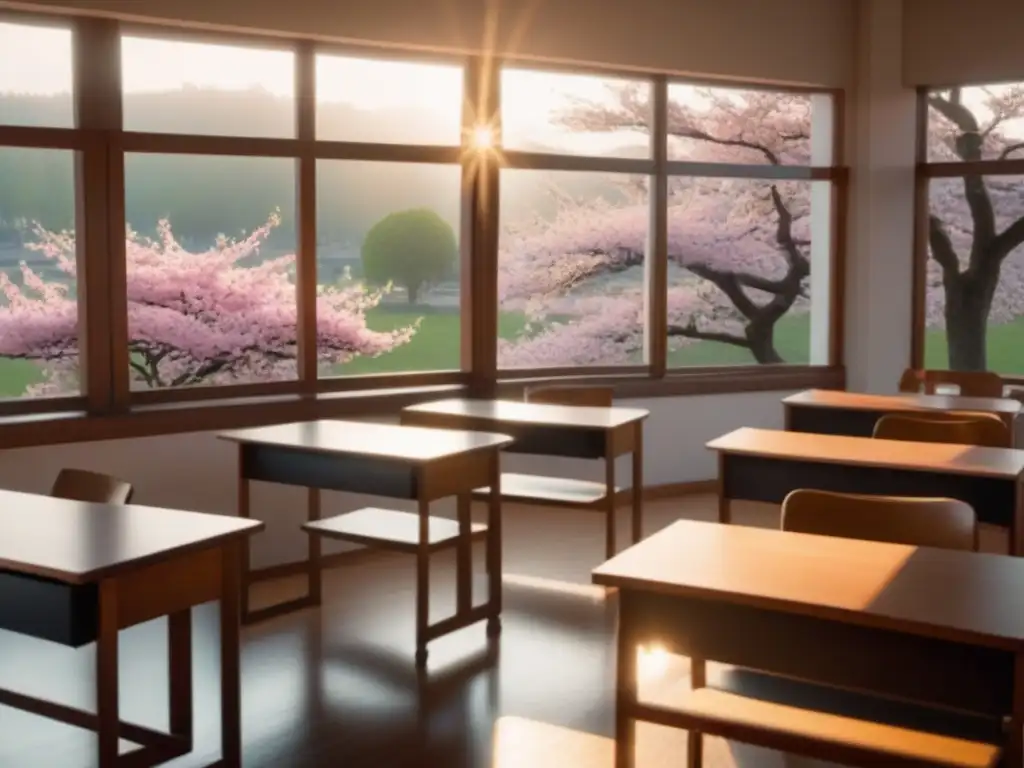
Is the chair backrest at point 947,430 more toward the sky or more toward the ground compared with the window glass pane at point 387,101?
more toward the ground

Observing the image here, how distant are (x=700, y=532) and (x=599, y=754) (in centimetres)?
82

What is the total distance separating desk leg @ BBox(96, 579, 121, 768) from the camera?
Answer: 266 centimetres

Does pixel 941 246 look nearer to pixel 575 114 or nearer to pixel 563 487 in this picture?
pixel 575 114

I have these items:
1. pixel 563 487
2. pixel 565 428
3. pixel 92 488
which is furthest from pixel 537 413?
pixel 92 488

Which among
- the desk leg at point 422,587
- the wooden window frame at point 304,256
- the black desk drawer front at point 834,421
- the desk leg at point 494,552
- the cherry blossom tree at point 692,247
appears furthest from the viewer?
the cherry blossom tree at point 692,247

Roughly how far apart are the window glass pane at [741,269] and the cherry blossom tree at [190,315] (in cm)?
202

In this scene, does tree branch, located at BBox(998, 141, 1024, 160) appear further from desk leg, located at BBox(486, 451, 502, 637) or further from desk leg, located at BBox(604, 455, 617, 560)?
desk leg, located at BBox(486, 451, 502, 637)

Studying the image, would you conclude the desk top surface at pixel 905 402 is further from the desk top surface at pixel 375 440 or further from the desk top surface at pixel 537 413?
the desk top surface at pixel 375 440

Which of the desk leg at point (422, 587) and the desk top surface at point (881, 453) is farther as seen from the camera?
the desk leg at point (422, 587)

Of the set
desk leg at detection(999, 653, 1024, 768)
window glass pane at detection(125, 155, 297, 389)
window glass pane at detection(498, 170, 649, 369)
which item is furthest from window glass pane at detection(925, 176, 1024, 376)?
desk leg at detection(999, 653, 1024, 768)

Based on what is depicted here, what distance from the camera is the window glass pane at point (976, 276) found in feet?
23.3

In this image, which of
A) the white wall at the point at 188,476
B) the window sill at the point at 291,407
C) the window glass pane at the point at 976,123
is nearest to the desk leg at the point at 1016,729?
the white wall at the point at 188,476

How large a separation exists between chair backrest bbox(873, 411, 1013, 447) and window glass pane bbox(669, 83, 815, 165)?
105 inches

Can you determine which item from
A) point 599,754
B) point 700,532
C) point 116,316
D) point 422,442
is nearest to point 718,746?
point 599,754
